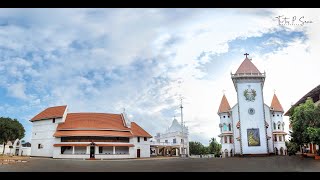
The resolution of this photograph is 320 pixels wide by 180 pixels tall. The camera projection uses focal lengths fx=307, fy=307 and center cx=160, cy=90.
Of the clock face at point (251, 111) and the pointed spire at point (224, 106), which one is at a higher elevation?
the pointed spire at point (224, 106)

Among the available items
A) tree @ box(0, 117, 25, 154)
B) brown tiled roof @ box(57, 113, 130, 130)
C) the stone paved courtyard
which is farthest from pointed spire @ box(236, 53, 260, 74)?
tree @ box(0, 117, 25, 154)

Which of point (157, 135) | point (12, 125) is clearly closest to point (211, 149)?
point (157, 135)

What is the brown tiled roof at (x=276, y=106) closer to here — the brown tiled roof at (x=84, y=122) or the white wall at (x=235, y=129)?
the white wall at (x=235, y=129)

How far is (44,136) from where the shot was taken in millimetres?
17547

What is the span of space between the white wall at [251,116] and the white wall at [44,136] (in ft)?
34.9

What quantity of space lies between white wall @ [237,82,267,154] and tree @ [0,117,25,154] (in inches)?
484

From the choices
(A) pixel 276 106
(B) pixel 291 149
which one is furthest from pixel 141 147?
(A) pixel 276 106

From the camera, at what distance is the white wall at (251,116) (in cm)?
1806

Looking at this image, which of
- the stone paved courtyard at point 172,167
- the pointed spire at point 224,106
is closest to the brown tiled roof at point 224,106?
the pointed spire at point 224,106

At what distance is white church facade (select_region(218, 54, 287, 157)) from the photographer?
18031mm

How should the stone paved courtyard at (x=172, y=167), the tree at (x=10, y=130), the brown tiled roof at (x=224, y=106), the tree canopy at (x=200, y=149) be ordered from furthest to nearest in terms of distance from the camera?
the tree canopy at (x=200, y=149)
the brown tiled roof at (x=224, y=106)
the tree at (x=10, y=130)
the stone paved courtyard at (x=172, y=167)

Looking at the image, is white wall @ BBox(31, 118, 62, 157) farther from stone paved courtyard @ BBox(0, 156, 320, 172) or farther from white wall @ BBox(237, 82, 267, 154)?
white wall @ BBox(237, 82, 267, 154)

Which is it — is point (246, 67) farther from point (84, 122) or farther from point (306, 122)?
point (84, 122)
